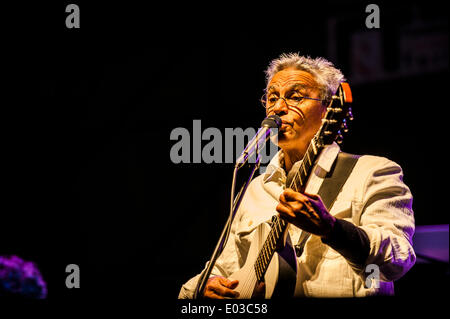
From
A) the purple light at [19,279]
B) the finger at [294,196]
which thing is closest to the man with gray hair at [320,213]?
the finger at [294,196]

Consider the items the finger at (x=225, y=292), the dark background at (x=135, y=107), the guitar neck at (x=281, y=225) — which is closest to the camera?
the guitar neck at (x=281, y=225)

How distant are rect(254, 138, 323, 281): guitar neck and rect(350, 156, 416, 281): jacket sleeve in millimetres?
301

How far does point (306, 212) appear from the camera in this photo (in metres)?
1.67

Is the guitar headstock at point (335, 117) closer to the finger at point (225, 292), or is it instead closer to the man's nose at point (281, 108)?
the man's nose at point (281, 108)

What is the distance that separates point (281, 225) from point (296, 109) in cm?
71

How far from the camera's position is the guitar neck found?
191 cm

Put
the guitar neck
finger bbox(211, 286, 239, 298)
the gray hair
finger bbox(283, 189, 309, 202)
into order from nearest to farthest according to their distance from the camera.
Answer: finger bbox(283, 189, 309, 202), the guitar neck, finger bbox(211, 286, 239, 298), the gray hair

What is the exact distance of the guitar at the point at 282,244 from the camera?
1.86 m

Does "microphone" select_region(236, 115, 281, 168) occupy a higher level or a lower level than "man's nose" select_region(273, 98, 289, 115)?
lower

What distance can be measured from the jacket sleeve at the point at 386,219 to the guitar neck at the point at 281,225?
301 mm

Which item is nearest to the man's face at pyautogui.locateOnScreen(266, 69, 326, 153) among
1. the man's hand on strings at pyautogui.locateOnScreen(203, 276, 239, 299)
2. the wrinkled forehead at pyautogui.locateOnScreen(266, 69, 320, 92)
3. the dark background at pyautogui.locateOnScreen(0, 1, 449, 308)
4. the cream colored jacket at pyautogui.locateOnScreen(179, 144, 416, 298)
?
the wrinkled forehead at pyautogui.locateOnScreen(266, 69, 320, 92)

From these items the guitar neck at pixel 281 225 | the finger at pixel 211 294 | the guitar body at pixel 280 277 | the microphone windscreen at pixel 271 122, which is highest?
the microphone windscreen at pixel 271 122

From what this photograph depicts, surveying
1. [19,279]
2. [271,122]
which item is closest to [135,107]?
[19,279]

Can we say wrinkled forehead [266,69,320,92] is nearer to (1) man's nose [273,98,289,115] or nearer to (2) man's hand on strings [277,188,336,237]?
(1) man's nose [273,98,289,115]
